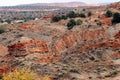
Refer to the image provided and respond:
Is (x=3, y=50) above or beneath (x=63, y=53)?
beneath

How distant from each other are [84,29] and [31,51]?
28.8 meters

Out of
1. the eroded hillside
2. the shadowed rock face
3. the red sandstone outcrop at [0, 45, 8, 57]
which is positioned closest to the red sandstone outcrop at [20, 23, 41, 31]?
the eroded hillside

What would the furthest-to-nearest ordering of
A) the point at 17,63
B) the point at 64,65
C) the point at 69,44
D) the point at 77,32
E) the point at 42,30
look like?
the point at 42,30, the point at 77,32, the point at 69,44, the point at 17,63, the point at 64,65

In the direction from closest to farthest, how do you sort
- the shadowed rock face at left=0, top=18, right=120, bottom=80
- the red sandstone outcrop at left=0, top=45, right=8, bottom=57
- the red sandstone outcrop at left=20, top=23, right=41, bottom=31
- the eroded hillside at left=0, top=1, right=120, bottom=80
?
the eroded hillside at left=0, top=1, right=120, bottom=80 → the shadowed rock face at left=0, top=18, right=120, bottom=80 → the red sandstone outcrop at left=0, top=45, right=8, bottom=57 → the red sandstone outcrop at left=20, top=23, right=41, bottom=31

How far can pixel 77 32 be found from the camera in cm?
9050

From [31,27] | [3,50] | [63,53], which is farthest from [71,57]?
[31,27]

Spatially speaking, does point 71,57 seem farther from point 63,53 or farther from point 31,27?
point 31,27

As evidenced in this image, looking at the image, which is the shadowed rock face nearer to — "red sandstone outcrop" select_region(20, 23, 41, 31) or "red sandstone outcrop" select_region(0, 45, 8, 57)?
"red sandstone outcrop" select_region(0, 45, 8, 57)

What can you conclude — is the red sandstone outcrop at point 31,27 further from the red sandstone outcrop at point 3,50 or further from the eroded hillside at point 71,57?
the red sandstone outcrop at point 3,50

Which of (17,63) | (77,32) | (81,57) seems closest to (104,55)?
(81,57)

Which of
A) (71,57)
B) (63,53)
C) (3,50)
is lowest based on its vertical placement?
(3,50)

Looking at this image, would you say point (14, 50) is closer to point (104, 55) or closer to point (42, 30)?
point (104, 55)

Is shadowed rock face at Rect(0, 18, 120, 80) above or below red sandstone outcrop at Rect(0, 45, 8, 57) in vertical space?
above

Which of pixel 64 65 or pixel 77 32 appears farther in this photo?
pixel 77 32
